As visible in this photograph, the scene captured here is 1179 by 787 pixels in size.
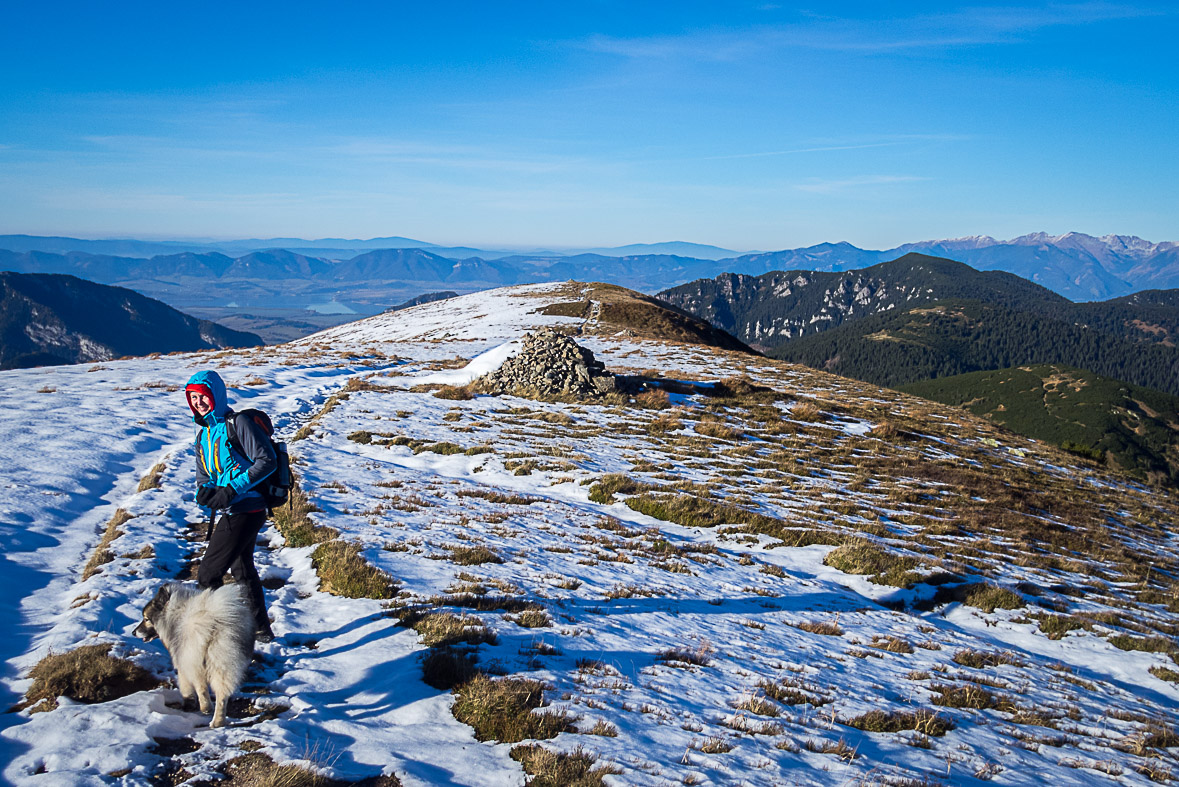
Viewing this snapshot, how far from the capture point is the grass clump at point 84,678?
19.0 ft

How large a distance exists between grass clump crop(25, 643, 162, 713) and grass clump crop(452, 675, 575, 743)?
3.62 metres

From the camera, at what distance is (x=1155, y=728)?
7.20m

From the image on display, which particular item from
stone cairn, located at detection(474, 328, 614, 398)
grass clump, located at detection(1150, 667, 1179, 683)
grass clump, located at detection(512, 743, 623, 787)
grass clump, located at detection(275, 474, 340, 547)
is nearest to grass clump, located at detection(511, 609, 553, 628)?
grass clump, located at detection(512, 743, 623, 787)

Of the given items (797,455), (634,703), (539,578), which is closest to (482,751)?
(634,703)

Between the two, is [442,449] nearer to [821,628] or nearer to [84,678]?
[84,678]

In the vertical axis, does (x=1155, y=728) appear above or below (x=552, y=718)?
below

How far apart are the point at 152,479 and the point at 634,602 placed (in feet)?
40.9

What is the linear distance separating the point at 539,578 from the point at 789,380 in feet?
118

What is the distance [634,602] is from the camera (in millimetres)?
9336

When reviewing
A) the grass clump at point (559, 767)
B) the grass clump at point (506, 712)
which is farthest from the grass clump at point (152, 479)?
the grass clump at point (559, 767)

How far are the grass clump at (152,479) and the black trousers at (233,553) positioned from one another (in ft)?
28.5

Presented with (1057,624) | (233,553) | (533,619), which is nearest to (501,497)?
(533,619)

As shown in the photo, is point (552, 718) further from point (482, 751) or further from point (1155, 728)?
point (1155, 728)

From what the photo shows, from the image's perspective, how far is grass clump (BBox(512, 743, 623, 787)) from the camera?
479 centimetres
